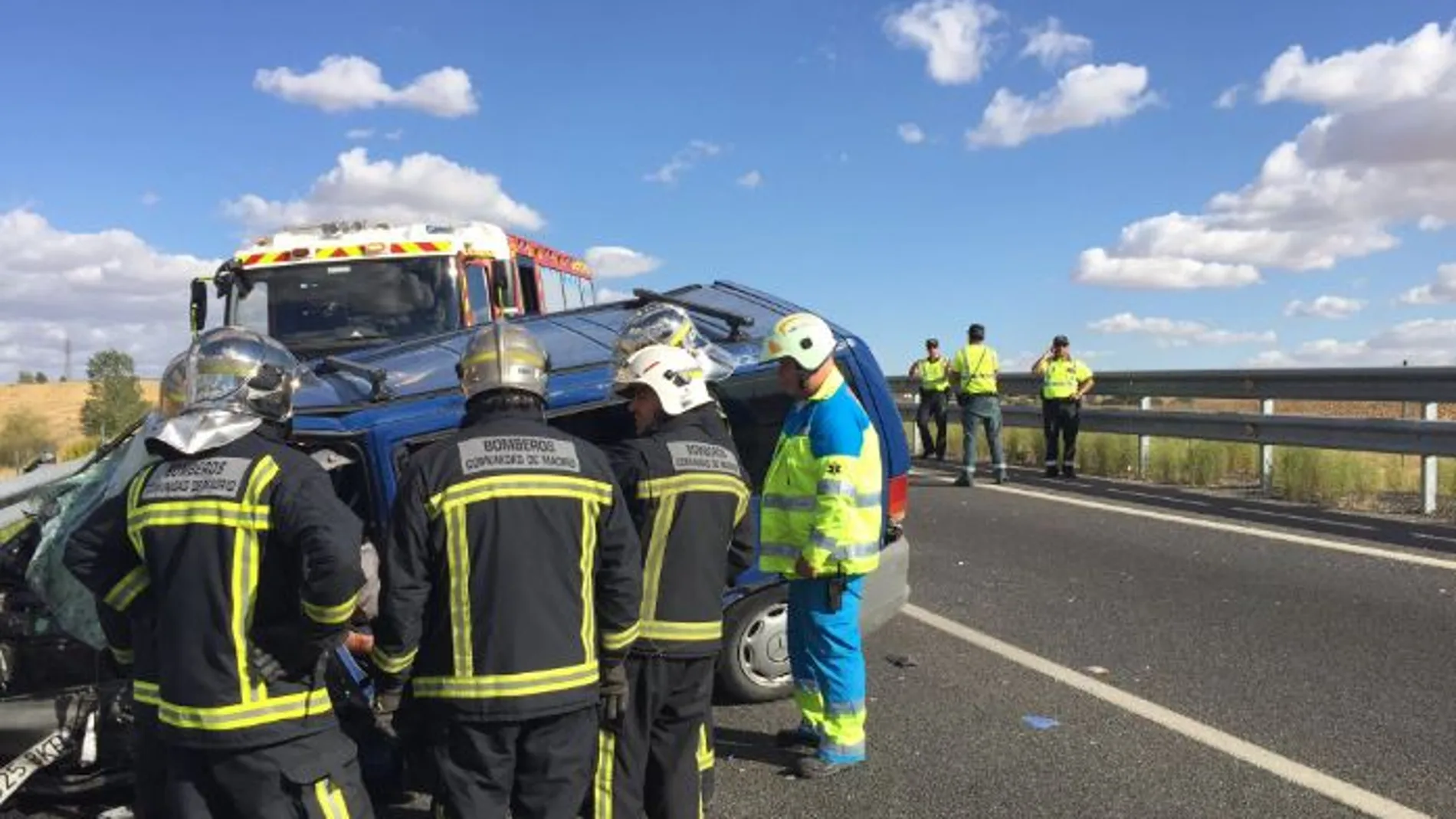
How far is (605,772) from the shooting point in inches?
134

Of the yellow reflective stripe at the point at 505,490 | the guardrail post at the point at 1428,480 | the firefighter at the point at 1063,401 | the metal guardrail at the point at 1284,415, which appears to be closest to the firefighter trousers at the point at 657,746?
the yellow reflective stripe at the point at 505,490

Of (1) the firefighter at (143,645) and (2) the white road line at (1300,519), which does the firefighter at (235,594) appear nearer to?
(1) the firefighter at (143,645)

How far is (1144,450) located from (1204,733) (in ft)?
31.2

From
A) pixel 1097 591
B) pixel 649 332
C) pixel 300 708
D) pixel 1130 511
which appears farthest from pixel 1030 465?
pixel 300 708

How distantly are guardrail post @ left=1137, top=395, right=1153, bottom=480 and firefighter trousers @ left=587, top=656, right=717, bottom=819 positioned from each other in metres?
11.0

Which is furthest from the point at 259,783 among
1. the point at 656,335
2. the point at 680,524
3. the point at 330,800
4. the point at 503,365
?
the point at 656,335

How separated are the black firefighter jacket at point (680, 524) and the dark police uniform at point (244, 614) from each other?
3.12ft

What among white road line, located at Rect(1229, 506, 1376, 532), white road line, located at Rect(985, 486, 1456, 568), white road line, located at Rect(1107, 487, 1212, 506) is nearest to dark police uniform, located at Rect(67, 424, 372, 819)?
white road line, located at Rect(985, 486, 1456, 568)

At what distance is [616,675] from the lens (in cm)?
323

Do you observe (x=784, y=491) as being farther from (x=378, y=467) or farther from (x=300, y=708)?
(x=300, y=708)

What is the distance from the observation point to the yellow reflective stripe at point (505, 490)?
2.88 m

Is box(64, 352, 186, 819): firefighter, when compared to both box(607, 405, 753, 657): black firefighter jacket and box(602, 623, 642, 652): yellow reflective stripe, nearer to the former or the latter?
box(602, 623, 642, 652): yellow reflective stripe

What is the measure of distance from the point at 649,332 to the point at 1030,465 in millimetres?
12645

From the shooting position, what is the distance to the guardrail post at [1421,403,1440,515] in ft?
32.0
